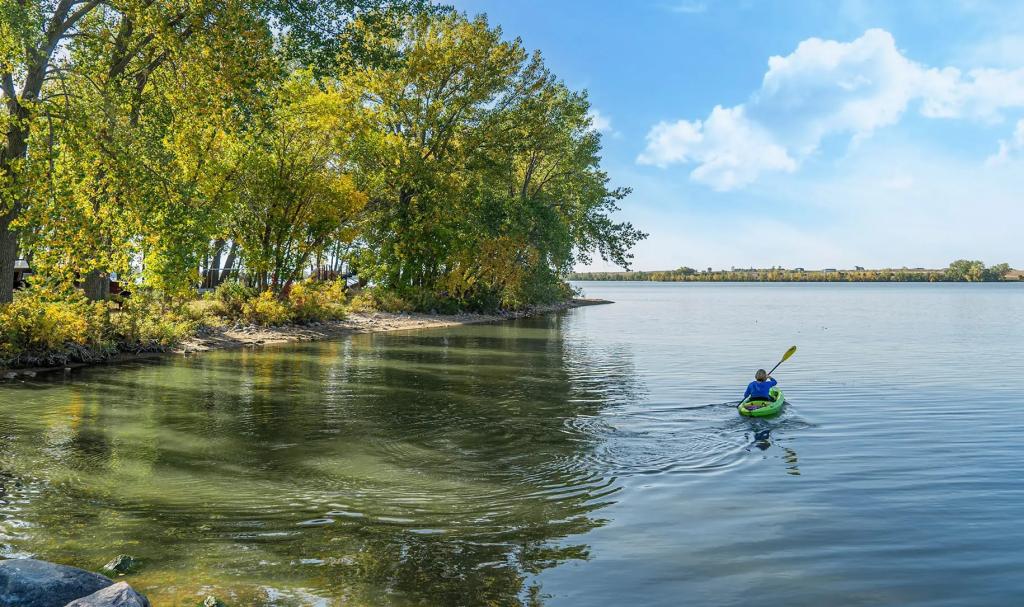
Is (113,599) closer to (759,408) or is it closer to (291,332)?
(759,408)

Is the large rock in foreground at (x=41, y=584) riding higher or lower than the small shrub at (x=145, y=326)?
lower

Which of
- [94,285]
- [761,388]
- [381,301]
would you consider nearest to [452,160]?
[381,301]

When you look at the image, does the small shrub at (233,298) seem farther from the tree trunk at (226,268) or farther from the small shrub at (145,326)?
A: the tree trunk at (226,268)

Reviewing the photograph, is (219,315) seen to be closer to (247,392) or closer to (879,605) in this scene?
(247,392)

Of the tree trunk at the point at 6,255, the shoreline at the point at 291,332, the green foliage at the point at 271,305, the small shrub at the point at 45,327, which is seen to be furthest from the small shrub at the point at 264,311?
the tree trunk at the point at 6,255

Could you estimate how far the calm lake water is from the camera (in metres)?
6.74

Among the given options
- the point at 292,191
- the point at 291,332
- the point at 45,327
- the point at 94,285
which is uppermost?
the point at 292,191

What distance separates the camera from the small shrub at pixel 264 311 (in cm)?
3247

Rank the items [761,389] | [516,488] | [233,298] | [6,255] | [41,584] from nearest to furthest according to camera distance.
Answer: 1. [41,584]
2. [516,488]
3. [761,389]
4. [6,255]
5. [233,298]

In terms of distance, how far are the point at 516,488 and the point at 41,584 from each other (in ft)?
18.4

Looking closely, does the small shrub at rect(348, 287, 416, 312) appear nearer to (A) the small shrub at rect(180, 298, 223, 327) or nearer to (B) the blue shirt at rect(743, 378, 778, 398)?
(A) the small shrub at rect(180, 298, 223, 327)

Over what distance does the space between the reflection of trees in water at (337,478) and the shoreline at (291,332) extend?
2.05 m

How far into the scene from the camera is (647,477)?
413 inches

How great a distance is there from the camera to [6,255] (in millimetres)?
21109
